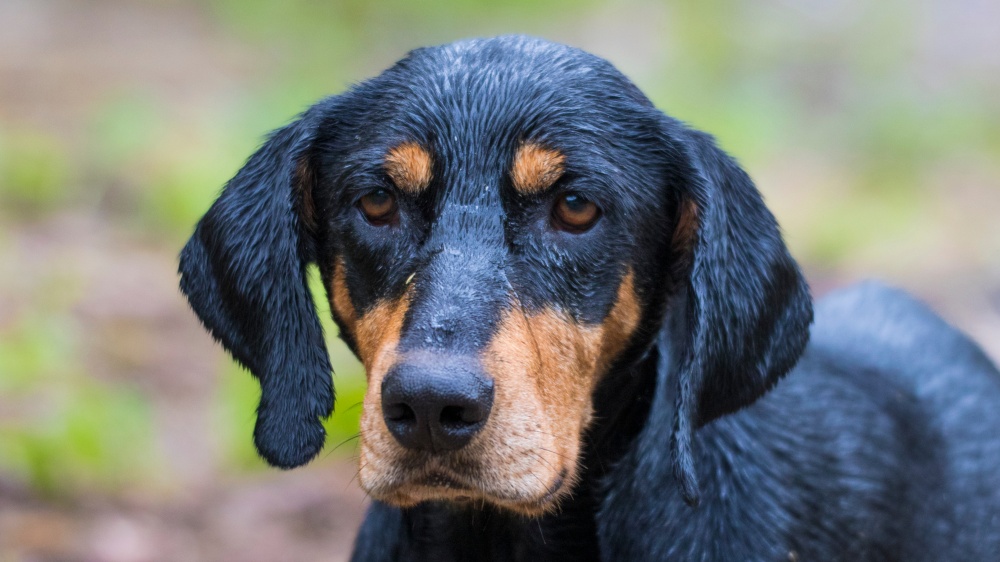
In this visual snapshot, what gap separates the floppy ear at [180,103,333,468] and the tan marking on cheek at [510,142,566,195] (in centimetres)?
70

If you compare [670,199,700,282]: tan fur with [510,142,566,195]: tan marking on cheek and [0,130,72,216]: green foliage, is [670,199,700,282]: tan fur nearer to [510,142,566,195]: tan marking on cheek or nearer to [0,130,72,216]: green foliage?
[510,142,566,195]: tan marking on cheek

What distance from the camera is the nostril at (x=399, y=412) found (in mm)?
2877

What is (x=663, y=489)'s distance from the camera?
3.43 metres

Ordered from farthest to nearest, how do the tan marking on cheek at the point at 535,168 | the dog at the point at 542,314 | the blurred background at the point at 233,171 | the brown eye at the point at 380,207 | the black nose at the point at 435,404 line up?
the blurred background at the point at 233,171, the brown eye at the point at 380,207, the tan marking on cheek at the point at 535,168, the dog at the point at 542,314, the black nose at the point at 435,404

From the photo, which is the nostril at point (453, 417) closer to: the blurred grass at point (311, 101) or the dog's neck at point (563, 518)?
the dog's neck at point (563, 518)

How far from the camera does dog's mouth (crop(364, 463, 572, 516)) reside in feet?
9.71

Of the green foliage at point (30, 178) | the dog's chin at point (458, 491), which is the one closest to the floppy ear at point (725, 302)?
the dog's chin at point (458, 491)

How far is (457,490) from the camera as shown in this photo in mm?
Result: 3000

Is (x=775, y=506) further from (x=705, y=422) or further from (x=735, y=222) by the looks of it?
(x=735, y=222)

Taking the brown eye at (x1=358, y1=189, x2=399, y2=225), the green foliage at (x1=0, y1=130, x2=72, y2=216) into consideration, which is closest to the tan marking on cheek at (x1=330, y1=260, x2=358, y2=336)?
the brown eye at (x1=358, y1=189, x2=399, y2=225)

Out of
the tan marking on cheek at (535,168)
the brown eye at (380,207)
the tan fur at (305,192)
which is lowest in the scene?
the tan fur at (305,192)

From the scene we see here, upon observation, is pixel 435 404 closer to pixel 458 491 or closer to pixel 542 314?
pixel 458 491

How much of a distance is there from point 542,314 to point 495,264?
0.60 ft

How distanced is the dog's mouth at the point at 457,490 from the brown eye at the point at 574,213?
675mm
